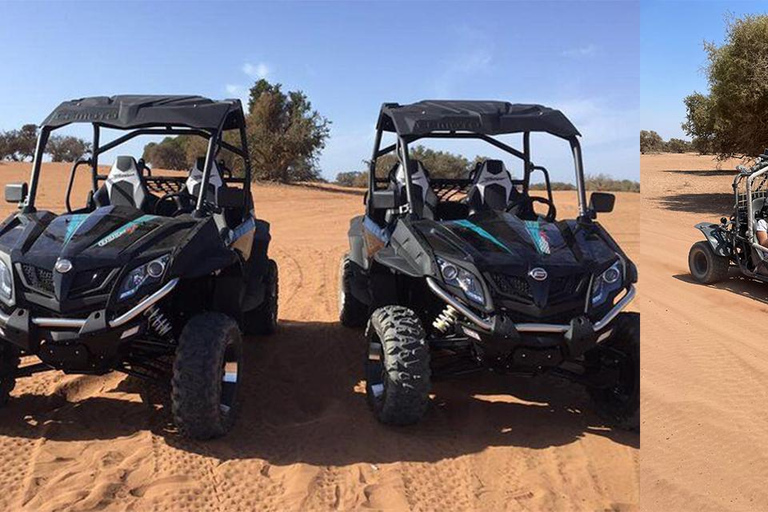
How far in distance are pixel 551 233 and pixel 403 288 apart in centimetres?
113

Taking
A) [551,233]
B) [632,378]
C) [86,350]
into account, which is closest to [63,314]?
[86,350]

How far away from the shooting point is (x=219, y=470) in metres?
3.75

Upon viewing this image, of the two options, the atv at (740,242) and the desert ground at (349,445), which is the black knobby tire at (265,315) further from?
the atv at (740,242)

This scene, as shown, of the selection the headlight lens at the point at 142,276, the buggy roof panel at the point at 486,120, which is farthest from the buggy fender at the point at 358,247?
the headlight lens at the point at 142,276

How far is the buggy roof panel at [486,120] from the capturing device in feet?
17.1

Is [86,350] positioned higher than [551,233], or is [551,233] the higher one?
[551,233]

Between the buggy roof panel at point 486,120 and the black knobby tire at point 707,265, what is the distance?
15.4ft

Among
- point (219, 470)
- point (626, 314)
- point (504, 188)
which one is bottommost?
point (219, 470)

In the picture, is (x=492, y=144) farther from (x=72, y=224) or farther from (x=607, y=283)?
(x=72, y=224)

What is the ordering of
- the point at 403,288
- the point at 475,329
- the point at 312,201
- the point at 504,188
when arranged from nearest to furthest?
the point at 475,329 → the point at 403,288 → the point at 504,188 → the point at 312,201

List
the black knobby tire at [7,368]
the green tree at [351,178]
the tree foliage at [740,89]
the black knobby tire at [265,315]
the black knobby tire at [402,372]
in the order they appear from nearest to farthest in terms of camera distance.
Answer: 1. the black knobby tire at [402,372]
2. the black knobby tire at [7,368]
3. the black knobby tire at [265,315]
4. the tree foliage at [740,89]
5. the green tree at [351,178]

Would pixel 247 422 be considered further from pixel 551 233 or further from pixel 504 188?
pixel 504 188

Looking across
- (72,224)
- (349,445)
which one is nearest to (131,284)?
(72,224)

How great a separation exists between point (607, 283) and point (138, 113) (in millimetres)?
3372
